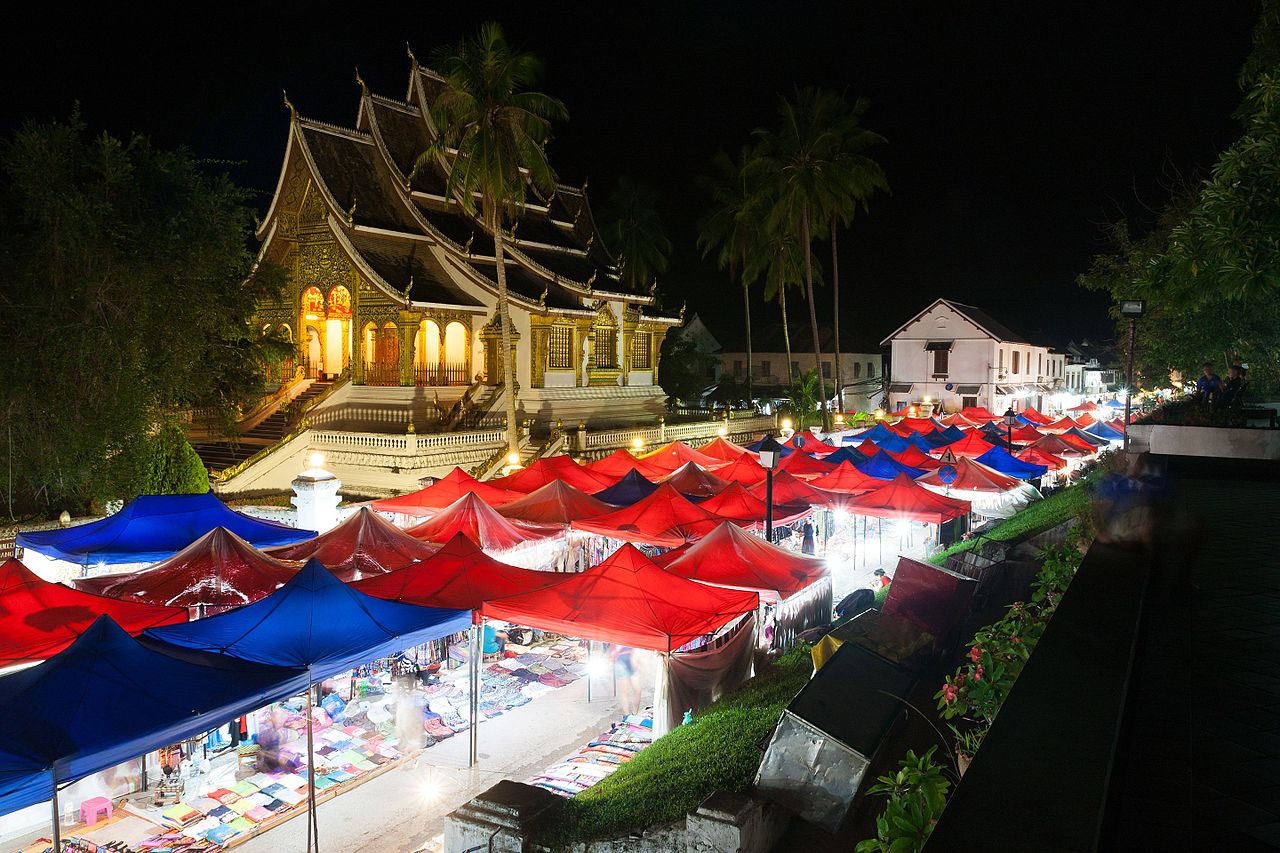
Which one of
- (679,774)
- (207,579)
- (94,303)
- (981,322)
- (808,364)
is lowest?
(679,774)

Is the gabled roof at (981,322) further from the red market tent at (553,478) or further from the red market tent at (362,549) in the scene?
the red market tent at (362,549)

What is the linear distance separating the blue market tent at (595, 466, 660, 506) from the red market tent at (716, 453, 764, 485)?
2785 mm

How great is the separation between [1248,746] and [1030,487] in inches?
813

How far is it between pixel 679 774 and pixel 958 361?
54.8 meters

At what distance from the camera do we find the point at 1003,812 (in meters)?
2.52

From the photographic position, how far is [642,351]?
36.2 metres

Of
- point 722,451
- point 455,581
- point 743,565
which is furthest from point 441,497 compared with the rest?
point 722,451

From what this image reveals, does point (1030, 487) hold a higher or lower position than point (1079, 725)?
lower

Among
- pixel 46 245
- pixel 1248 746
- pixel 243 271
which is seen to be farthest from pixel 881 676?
pixel 243 271

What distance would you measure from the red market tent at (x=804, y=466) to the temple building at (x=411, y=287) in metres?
10.1

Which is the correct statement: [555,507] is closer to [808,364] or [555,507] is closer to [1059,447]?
[1059,447]

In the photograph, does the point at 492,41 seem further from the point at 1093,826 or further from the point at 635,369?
the point at 1093,826

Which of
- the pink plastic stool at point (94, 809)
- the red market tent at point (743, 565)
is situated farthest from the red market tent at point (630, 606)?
the pink plastic stool at point (94, 809)

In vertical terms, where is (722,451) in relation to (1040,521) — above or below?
above
